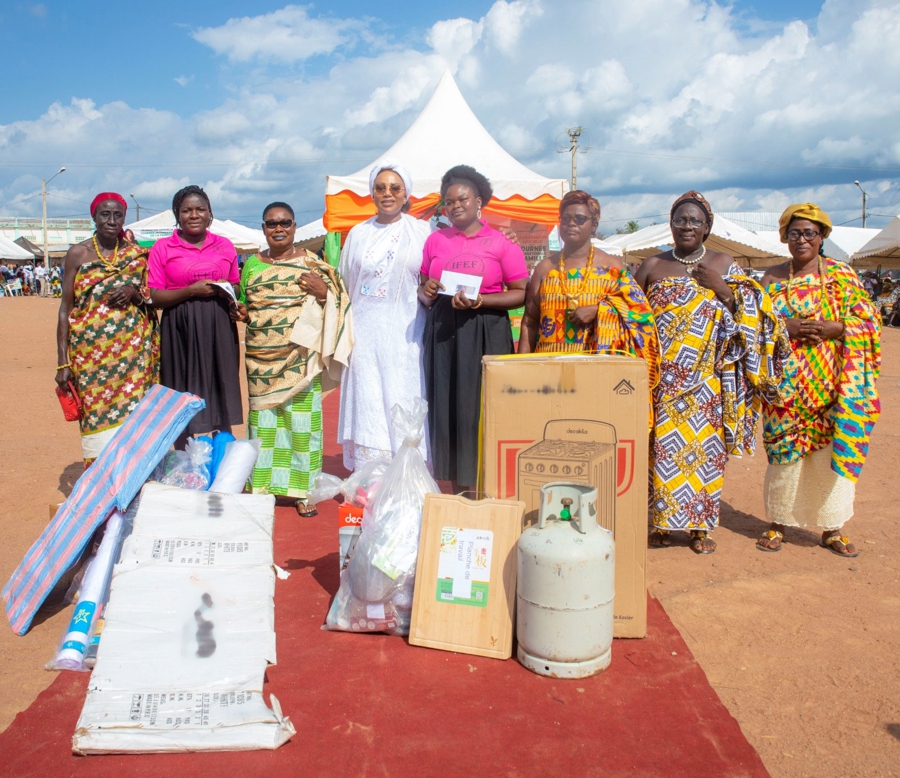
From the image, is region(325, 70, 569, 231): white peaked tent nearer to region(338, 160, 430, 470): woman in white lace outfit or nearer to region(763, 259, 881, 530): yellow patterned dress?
region(338, 160, 430, 470): woman in white lace outfit

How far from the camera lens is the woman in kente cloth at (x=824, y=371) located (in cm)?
411

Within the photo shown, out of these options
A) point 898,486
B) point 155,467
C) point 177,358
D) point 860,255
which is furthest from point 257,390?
point 860,255

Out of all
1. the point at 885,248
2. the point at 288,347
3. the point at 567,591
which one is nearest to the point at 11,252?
the point at 885,248

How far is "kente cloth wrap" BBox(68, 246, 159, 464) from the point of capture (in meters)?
4.29

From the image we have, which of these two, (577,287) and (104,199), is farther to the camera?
(104,199)

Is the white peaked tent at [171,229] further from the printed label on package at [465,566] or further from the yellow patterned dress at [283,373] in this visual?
the printed label on package at [465,566]

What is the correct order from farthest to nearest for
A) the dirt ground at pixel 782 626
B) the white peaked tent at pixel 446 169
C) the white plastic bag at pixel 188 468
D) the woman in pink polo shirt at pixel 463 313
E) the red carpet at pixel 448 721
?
the white peaked tent at pixel 446 169 → the woman in pink polo shirt at pixel 463 313 → the white plastic bag at pixel 188 468 → the dirt ground at pixel 782 626 → the red carpet at pixel 448 721

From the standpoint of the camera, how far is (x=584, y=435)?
123 inches

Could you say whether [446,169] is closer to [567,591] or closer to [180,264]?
[180,264]

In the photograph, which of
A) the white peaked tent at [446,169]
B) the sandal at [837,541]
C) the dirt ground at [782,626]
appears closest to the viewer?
the dirt ground at [782,626]

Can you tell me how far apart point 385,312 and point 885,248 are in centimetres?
2285

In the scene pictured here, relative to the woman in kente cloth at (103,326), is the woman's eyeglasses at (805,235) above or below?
above

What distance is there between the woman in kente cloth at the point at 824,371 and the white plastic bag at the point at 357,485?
2.29m

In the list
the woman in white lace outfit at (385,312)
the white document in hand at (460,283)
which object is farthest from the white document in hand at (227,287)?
the white document in hand at (460,283)
